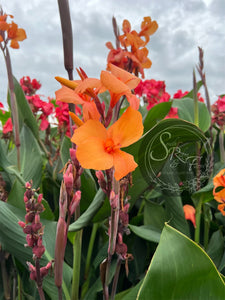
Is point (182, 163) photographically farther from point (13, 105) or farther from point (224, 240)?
point (13, 105)

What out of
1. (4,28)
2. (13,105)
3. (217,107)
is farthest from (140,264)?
(4,28)

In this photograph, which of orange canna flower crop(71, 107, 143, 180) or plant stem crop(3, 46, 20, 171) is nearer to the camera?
orange canna flower crop(71, 107, 143, 180)

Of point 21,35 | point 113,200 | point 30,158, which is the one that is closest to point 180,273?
point 113,200

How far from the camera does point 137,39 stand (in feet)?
2.54

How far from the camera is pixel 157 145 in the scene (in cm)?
57

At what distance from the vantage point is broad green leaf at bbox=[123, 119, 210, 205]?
1.76ft

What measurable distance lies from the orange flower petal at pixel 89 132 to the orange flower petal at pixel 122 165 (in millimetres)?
29

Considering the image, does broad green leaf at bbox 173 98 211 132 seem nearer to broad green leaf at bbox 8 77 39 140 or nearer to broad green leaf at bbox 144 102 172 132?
broad green leaf at bbox 144 102 172 132

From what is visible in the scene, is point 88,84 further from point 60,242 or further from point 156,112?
point 156,112

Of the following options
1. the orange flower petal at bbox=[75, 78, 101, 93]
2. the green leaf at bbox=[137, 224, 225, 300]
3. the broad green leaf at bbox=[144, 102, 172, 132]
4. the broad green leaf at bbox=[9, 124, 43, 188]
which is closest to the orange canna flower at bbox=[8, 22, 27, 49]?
the broad green leaf at bbox=[9, 124, 43, 188]

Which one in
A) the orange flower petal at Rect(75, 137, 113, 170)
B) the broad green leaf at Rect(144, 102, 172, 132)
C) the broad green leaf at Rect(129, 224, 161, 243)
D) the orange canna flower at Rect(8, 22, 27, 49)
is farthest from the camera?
the orange canna flower at Rect(8, 22, 27, 49)

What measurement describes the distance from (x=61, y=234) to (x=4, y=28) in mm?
832

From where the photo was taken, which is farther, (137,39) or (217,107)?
(217,107)

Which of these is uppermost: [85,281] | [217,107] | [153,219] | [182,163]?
[217,107]
